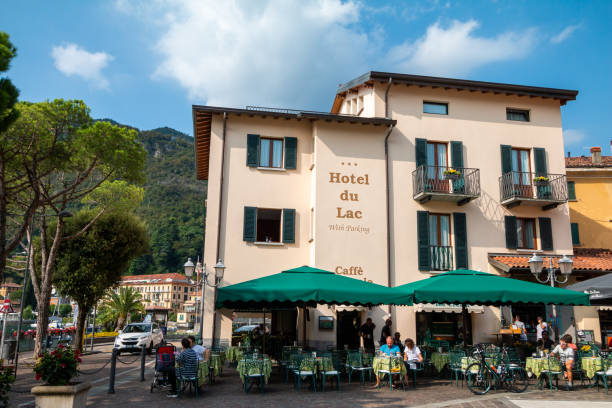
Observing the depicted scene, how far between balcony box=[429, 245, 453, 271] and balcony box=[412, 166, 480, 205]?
1.89 m

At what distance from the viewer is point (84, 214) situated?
22.7 meters

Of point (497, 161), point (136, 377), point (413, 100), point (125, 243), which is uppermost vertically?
point (413, 100)

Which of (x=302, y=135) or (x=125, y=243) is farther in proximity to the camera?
(x=125, y=243)

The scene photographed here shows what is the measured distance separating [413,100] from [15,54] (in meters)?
14.4

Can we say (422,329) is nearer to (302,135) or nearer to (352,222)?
(352,222)

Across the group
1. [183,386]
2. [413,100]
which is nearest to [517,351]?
[183,386]

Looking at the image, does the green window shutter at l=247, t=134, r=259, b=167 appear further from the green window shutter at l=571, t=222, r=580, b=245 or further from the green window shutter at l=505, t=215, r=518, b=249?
the green window shutter at l=571, t=222, r=580, b=245

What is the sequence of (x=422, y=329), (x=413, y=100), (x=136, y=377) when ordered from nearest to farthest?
(x=136, y=377) → (x=422, y=329) → (x=413, y=100)

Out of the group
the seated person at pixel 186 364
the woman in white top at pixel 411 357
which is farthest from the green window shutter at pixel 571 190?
the seated person at pixel 186 364

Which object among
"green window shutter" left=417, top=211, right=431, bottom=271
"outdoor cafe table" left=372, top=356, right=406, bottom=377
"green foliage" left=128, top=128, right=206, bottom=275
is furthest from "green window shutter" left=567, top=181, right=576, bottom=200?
"green foliage" left=128, top=128, right=206, bottom=275

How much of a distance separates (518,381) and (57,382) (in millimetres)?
10598

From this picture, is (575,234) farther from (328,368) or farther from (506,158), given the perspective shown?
(328,368)

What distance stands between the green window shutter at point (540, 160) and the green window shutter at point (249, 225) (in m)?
11.7

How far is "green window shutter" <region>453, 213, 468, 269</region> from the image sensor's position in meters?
17.7
